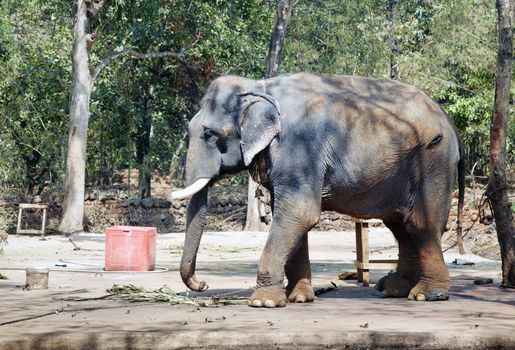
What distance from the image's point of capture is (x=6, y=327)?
8547mm

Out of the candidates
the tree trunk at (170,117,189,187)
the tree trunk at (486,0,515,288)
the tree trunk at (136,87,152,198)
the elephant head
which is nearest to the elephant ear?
the elephant head

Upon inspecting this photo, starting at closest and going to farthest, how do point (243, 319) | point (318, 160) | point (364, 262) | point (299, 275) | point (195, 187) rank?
1. point (243, 319)
2. point (318, 160)
3. point (195, 187)
4. point (299, 275)
5. point (364, 262)

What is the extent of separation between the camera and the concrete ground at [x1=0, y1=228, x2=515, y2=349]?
7977 millimetres

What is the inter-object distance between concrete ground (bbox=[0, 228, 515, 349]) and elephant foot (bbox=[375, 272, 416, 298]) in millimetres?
242

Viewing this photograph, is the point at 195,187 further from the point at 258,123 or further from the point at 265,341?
the point at 265,341

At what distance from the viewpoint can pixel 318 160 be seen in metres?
10.6

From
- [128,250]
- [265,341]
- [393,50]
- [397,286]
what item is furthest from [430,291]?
[393,50]

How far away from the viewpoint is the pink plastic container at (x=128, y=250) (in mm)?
15469

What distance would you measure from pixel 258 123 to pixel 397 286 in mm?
2552

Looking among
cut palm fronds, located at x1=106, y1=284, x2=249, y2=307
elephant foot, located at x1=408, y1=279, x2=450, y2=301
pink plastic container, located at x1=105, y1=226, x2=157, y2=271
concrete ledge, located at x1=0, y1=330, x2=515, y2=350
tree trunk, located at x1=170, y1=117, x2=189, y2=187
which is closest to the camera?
concrete ledge, located at x1=0, y1=330, x2=515, y2=350

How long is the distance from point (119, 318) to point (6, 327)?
110 centimetres

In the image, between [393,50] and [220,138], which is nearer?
[220,138]

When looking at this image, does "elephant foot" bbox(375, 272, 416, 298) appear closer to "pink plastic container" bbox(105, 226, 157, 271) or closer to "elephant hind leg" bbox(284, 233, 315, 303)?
"elephant hind leg" bbox(284, 233, 315, 303)

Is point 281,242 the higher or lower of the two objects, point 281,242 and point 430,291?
the higher
